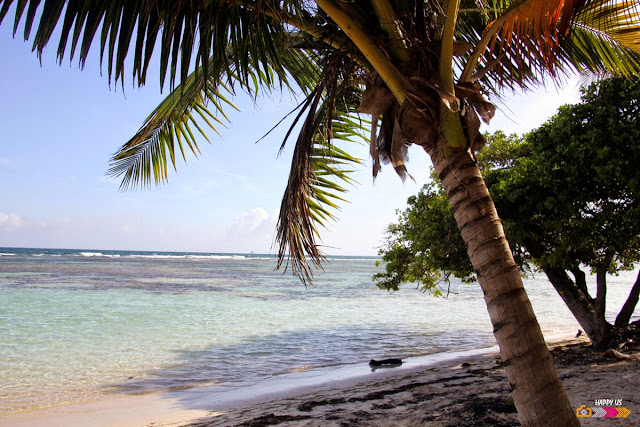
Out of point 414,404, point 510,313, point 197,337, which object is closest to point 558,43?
point 510,313

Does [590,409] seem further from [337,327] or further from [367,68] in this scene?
[337,327]

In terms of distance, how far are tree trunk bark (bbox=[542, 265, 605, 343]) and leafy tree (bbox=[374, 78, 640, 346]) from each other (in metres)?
0.01

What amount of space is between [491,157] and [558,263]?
2310 millimetres

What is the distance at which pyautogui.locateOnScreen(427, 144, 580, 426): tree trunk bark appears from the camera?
1.98m

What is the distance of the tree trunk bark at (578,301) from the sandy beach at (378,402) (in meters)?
0.33

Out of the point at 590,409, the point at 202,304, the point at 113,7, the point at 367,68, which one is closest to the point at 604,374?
the point at 590,409

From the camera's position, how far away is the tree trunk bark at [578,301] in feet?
22.1

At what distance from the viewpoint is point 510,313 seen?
6.69 feet

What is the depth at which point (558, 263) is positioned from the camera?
20.4 feet

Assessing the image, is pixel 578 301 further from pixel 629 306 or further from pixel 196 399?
pixel 196 399

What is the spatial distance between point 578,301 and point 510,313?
19.1 feet

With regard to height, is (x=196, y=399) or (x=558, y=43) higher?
(x=558, y=43)

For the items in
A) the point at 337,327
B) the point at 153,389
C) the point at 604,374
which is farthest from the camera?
the point at 337,327

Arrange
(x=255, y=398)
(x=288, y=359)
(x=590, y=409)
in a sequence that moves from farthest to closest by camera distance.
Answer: (x=288, y=359)
(x=255, y=398)
(x=590, y=409)
